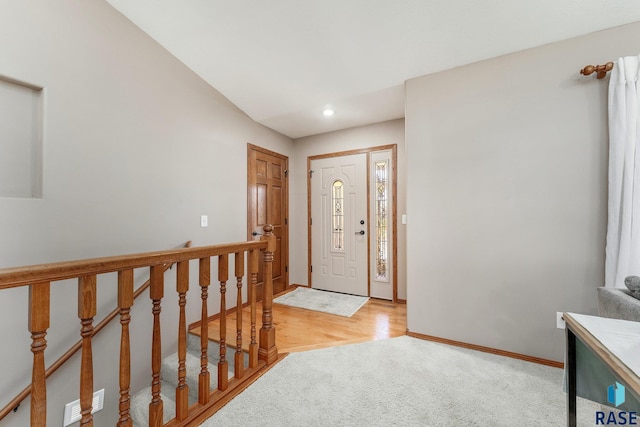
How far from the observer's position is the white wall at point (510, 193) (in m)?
1.85

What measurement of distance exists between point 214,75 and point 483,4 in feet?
7.64

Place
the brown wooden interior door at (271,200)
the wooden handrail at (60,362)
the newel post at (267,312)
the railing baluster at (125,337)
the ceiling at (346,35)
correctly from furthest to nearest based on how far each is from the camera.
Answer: the brown wooden interior door at (271,200)
the newel post at (267,312)
the ceiling at (346,35)
the wooden handrail at (60,362)
the railing baluster at (125,337)

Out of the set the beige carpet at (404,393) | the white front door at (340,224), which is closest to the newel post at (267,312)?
the beige carpet at (404,393)

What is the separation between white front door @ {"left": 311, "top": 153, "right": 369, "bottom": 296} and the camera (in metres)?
3.71

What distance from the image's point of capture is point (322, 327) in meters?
2.67

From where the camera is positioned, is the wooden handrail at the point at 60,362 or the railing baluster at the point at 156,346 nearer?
the railing baluster at the point at 156,346

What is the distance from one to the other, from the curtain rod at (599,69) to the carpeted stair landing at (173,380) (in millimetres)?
3282

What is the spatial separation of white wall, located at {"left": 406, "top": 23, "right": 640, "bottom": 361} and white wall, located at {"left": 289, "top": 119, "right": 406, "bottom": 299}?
1.00 metres

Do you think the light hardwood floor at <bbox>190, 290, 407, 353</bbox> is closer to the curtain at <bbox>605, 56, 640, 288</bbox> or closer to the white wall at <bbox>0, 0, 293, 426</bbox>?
the white wall at <bbox>0, 0, 293, 426</bbox>

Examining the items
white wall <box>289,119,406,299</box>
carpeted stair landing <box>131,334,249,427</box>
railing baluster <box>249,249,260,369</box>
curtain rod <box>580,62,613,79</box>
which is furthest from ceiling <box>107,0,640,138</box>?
carpeted stair landing <box>131,334,249,427</box>

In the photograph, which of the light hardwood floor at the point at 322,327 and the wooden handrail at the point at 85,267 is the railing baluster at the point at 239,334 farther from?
the light hardwood floor at the point at 322,327

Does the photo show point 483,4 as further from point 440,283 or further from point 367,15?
point 440,283

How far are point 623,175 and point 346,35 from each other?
2.10m

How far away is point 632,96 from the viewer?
1.66m
